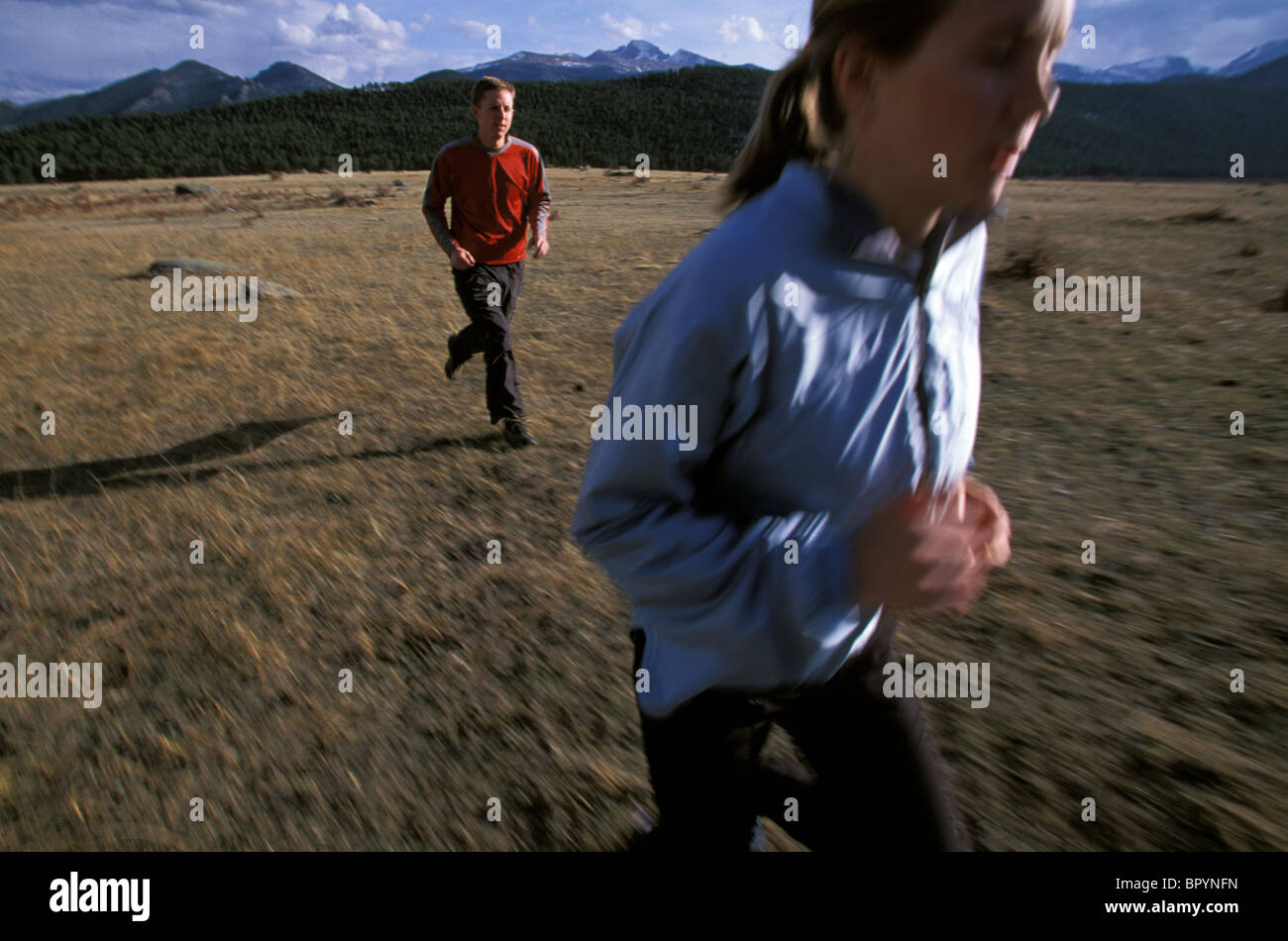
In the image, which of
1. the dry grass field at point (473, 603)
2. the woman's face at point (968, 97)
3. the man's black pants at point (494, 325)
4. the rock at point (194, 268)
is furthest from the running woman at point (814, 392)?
the rock at point (194, 268)

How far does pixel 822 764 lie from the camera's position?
129 centimetres

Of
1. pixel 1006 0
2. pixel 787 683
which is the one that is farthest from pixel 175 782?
pixel 1006 0

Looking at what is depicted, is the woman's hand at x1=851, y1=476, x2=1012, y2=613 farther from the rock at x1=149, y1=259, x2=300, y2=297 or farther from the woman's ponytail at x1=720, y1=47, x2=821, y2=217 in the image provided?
the rock at x1=149, y1=259, x2=300, y2=297

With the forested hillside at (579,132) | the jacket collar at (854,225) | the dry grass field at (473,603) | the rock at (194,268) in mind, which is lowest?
the dry grass field at (473,603)

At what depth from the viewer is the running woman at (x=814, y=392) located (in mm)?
920

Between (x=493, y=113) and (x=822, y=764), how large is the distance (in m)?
4.74

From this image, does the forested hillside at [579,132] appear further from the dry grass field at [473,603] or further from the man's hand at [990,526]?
the man's hand at [990,526]

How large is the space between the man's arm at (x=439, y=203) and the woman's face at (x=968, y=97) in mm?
4423

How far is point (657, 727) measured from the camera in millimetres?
1179

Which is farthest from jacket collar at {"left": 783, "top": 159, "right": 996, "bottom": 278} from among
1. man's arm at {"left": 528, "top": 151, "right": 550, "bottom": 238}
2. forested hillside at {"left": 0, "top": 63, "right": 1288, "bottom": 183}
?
forested hillside at {"left": 0, "top": 63, "right": 1288, "bottom": 183}

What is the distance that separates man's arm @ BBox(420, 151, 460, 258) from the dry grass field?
1365 millimetres

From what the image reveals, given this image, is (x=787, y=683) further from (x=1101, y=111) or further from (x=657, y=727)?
(x=1101, y=111)

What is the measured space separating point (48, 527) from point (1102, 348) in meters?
8.15
